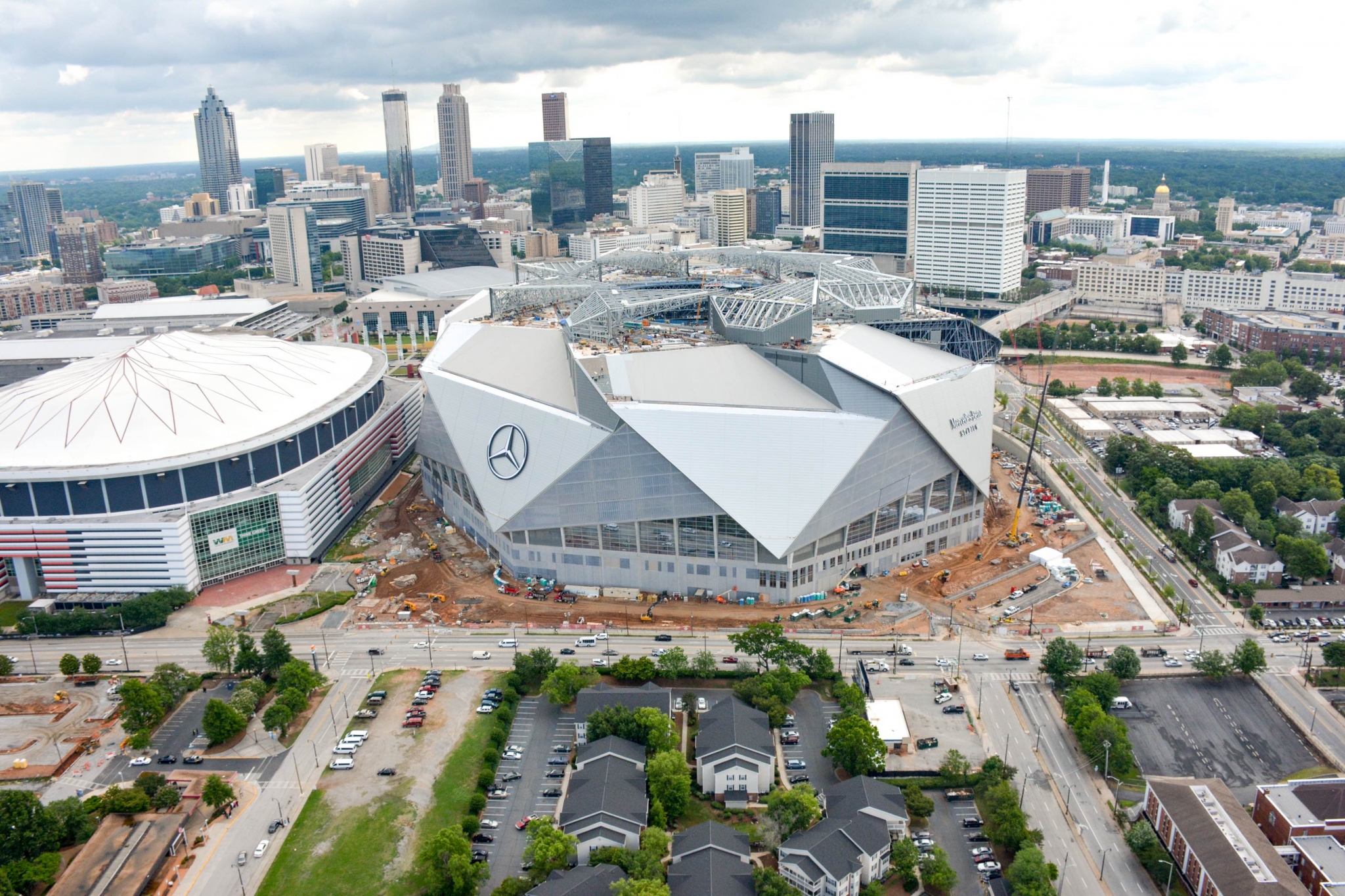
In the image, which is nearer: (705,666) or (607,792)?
(607,792)

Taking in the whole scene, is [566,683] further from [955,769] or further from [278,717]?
[955,769]

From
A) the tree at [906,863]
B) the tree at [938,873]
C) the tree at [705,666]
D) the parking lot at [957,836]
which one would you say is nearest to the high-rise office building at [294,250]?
the tree at [705,666]

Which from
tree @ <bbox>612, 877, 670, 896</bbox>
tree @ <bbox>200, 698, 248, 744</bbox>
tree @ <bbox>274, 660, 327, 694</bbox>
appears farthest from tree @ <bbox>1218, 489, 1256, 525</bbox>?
tree @ <bbox>200, 698, 248, 744</bbox>

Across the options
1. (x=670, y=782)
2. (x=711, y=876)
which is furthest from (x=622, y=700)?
(x=711, y=876)

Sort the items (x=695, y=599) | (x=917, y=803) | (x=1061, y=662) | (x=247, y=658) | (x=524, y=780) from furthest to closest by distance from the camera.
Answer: (x=695, y=599) → (x=247, y=658) → (x=1061, y=662) → (x=524, y=780) → (x=917, y=803)

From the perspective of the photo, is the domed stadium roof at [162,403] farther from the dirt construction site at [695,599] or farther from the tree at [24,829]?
the tree at [24,829]

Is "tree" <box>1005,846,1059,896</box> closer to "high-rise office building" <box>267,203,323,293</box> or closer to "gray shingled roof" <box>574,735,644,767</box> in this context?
"gray shingled roof" <box>574,735,644,767</box>
